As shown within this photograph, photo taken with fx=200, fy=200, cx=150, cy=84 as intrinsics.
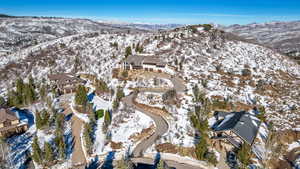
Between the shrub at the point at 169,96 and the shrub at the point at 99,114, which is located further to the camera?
the shrub at the point at 169,96

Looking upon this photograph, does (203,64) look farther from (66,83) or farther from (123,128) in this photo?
(66,83)

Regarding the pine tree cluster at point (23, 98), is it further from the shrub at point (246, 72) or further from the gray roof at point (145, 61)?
the shrub at point (246, 72)

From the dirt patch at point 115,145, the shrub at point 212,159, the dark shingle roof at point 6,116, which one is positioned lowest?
the dirt patch at point 115,145

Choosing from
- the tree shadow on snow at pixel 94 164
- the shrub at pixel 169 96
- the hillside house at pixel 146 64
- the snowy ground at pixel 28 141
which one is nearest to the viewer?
the tree shadow on snow at pixel 94 164

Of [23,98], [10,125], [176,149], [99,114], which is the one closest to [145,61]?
[99,114]

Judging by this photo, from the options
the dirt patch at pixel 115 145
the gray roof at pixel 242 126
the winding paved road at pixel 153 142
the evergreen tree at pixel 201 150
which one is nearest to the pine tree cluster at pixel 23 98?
the winding paved road at pixel 153 142

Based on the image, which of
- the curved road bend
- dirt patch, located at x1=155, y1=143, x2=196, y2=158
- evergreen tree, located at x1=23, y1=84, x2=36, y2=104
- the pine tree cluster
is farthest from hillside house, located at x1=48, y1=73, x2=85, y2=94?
dirt patch, located at x1=155, y1=143, x2=196, y2=158
